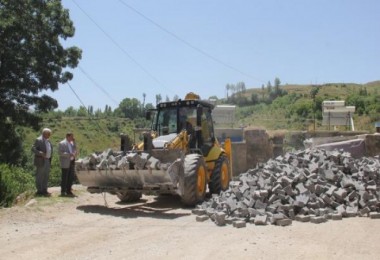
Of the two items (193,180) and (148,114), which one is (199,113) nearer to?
(148,114)

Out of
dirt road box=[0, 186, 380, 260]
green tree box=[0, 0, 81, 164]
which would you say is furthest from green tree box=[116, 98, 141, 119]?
dirt road box=[0, 186, 380, 260]

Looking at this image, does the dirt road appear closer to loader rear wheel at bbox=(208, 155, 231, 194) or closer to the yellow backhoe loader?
the yellow backhoe loader

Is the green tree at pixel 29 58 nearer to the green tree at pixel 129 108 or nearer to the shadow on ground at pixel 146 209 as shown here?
the shadow on ground at pixel 146 209

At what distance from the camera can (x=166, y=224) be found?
7.94m

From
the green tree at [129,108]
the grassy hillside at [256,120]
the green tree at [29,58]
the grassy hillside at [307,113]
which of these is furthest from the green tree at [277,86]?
the green tree at [29,58]

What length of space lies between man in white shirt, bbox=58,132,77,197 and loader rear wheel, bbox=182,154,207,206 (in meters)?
3.13

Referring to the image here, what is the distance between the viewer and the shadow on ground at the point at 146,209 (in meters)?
8.95

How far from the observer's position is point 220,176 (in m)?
11.1

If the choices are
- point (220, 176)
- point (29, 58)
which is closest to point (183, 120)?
Result: point (220, 176)

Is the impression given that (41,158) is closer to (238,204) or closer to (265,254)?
(238,204)

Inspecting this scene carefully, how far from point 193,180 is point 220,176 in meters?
1.88

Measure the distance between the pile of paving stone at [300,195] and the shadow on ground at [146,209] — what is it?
2.01ft

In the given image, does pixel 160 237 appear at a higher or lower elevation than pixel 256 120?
lower

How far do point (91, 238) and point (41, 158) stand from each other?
4.36 m
